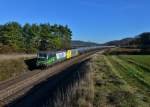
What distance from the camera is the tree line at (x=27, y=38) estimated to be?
308ft

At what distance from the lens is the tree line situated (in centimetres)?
9381

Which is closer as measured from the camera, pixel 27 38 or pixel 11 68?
pixel 11 68

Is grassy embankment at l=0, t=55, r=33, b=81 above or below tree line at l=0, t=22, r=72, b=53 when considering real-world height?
below

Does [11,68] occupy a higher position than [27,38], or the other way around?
[27,38]

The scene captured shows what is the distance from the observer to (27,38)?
378ft

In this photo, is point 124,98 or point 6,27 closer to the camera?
point 124,98

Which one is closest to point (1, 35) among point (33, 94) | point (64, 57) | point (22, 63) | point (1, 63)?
point (64, 57)

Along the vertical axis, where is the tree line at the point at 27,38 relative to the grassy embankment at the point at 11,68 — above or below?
above

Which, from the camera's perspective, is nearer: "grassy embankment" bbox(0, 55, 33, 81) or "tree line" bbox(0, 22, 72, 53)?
"grassy embankment" bbox(0, 55, 33, 81)

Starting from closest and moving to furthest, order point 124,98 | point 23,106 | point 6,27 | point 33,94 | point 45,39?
point 124,98
point 23,106
point 33,94
point 6,27
point 45,39

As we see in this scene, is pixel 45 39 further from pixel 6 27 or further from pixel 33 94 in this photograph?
pixel 33 94

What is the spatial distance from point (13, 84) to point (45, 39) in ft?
282

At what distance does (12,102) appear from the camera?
26.9 meters

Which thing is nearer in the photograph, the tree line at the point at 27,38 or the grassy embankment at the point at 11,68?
the grassy embankment at the point at 11,68
